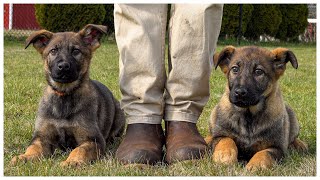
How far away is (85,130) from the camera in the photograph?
443cm

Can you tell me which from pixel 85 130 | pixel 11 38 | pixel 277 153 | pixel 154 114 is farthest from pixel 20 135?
pixel 11 38

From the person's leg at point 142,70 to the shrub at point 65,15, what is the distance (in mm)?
14752

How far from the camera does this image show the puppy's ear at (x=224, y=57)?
426cm

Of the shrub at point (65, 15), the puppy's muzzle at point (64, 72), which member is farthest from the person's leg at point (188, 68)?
the shrub at point (65, 15)

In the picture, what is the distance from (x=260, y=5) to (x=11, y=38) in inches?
376

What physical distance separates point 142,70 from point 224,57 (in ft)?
1.99

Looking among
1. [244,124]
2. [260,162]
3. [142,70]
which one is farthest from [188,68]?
[260,162]

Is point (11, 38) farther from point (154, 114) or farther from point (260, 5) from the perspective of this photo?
point (154, 114)

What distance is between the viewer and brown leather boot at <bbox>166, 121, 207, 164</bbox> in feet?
13.3

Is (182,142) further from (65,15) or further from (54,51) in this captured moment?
(65,15)

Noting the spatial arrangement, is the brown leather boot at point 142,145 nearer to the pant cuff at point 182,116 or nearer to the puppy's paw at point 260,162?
the pant cuff at point 182,116

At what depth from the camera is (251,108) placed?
168 inches

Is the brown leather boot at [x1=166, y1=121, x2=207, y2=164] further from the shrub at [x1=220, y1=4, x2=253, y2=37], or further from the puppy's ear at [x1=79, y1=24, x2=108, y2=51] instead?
the shrub at [x1=220, y1=4, x2=253, y2=37]

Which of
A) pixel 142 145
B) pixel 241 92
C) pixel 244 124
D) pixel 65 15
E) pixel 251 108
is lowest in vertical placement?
pixel 65 15
